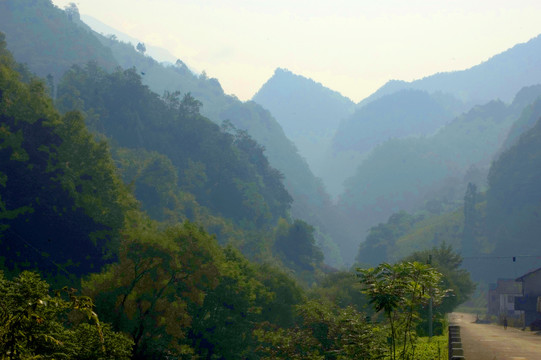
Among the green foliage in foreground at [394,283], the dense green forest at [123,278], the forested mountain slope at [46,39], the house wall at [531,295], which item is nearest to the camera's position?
the green foliage in foreground at [394,283]

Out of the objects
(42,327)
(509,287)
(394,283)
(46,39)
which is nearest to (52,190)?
(42,327)

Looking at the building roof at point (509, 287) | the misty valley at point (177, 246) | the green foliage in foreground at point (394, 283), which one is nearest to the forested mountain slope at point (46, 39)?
the misty valley at point (177, 246)

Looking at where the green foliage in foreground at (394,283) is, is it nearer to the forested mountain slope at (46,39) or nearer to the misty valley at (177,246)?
the misty valley at (177,246)

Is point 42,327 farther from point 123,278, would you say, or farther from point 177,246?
point 177,246

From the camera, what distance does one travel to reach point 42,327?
487 inches

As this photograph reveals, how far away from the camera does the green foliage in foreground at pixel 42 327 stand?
5449 mm

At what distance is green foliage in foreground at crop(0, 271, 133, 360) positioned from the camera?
545 cm

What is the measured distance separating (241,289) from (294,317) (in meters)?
12.9

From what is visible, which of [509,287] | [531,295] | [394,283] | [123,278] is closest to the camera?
[394,283]

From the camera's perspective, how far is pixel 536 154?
5965 inches

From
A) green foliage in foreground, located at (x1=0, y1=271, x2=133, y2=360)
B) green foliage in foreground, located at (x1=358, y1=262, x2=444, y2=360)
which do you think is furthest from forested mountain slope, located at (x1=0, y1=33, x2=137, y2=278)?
green foliage in foreground, located at (x1=358, y1=262, x2=444, y2=360)

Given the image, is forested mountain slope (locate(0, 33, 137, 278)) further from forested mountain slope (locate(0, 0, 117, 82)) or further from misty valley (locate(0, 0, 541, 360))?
forested mountain slope (locate(0, 0, 117, 82))

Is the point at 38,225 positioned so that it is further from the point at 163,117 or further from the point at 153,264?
the point at 163,117

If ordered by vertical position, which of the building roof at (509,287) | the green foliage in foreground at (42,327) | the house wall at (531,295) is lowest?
the green foliage in foreground at (42,327)
